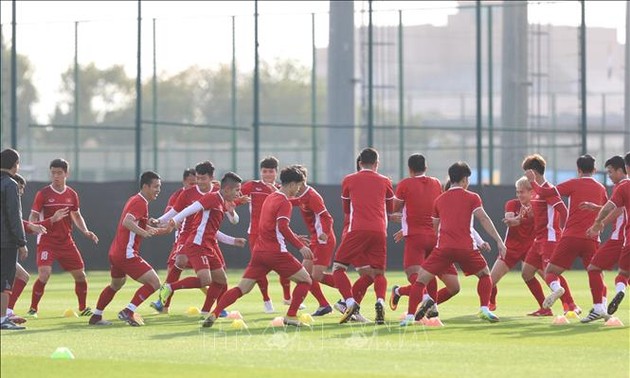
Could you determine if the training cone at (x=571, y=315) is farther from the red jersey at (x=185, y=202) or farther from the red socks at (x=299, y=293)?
the red jersey at (x=185, y=202)

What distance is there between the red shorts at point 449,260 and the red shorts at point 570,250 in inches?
52.6

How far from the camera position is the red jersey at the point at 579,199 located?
18531mm

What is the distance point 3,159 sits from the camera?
1655cm

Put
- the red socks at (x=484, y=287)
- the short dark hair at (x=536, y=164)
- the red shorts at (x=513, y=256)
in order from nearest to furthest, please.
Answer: the red socks at (x=484, y=287) → the short dark hair at (x=536, y=164) → the red shorts at (x=513, y=256)

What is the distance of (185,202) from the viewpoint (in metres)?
20.3

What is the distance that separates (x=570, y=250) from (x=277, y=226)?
12.8 feet

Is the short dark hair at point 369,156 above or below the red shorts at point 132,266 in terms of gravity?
above

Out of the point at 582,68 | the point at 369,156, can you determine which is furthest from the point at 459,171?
the point at 582,68

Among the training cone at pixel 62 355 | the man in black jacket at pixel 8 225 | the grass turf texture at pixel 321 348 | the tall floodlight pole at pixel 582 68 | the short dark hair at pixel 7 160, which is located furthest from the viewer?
the tall floodlight pole at pixel 582 68

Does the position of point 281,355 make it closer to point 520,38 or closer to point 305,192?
point 305,192

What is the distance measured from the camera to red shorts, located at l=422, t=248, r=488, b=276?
57.6 feet

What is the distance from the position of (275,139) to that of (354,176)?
7440 cm

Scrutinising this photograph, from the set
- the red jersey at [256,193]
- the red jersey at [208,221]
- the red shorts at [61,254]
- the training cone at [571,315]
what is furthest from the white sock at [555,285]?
the red shorts at [61,254]

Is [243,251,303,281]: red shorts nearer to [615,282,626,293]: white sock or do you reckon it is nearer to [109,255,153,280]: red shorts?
[109,255,153,280]: red shorts
